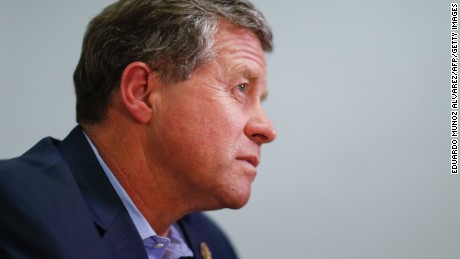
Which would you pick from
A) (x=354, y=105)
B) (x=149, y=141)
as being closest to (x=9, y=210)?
(x=149, y=141)

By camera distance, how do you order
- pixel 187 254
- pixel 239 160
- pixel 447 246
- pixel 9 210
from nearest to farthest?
pixel 9 210, pixel 239 160, pixel 187 254, pixel 447 246

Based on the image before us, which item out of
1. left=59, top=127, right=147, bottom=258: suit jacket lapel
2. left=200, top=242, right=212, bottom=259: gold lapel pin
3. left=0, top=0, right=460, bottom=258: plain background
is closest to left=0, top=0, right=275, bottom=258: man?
left=59, top=127, right=147, bottom=258: suit jacket lapel

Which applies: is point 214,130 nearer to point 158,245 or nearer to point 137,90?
point 137,90

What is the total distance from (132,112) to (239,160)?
29 centimetres

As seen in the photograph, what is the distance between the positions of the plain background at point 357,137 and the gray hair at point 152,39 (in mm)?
647

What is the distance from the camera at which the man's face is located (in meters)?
1.35

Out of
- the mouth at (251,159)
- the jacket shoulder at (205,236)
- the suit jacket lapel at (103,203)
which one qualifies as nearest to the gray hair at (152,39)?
the suit jacket lapel at (103,203)

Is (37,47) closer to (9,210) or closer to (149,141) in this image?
(149,141)

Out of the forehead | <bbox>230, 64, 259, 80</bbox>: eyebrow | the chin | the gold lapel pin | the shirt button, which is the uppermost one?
the forehead

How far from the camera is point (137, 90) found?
1.40 metres

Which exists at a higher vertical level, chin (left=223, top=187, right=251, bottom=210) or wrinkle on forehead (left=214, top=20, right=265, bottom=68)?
wrinkle on forehead (left=214, top=20, right=265, bottom=68)

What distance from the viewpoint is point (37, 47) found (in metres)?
1.90

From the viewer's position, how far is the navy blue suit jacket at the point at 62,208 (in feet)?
3.58

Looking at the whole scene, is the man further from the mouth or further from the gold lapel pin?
the gold lapel pin
